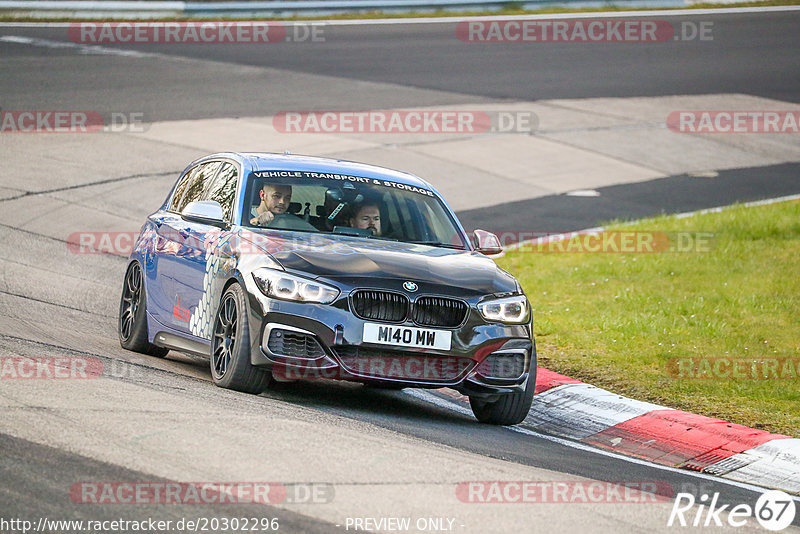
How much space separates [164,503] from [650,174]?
702 inches

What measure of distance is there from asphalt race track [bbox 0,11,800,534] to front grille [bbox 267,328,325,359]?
1.08ft

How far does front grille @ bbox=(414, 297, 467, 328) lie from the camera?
26.1 feet

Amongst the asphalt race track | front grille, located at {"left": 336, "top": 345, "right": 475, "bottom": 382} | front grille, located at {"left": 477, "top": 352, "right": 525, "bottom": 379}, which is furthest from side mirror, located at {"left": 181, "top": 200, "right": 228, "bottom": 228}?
front grille, located at {"left": 477, "top": 352, "right": 525, "bottom": 379}

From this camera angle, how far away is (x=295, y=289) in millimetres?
7918

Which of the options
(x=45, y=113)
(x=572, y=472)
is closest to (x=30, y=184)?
(x=45, y=113)

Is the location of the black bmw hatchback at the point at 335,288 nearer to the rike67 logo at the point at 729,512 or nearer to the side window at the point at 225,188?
the side window at the point at 225,188

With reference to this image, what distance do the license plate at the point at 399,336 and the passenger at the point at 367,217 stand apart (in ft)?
4.50

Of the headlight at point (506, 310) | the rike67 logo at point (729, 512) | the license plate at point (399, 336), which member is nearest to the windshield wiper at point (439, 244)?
the headlight at point (506, 310)

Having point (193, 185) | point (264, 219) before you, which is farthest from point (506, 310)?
point (193, 185)

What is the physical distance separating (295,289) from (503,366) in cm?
147

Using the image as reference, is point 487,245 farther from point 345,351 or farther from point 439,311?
point 345,351

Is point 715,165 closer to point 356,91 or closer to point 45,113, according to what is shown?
point 356,91

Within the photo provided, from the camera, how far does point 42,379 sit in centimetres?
746

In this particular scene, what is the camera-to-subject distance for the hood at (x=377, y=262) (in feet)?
26.3
